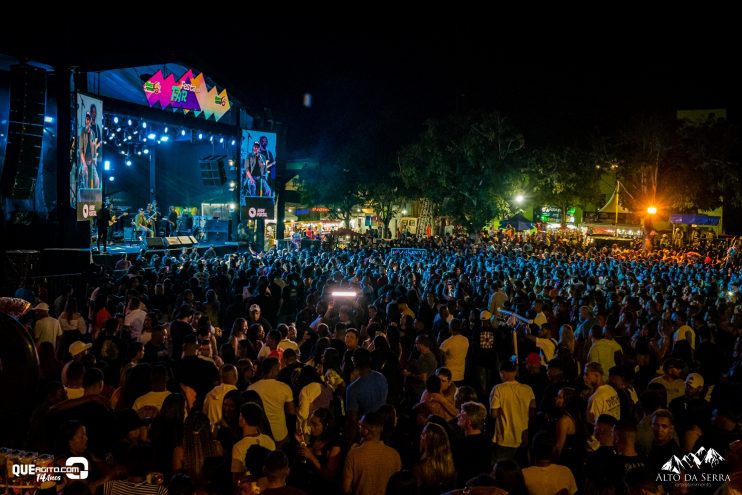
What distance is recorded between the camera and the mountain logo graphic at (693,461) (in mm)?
4350

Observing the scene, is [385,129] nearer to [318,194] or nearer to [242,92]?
[318,194]

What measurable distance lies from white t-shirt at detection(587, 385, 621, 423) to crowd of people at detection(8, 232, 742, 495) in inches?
0.5

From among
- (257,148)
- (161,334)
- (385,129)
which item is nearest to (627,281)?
(161,334)

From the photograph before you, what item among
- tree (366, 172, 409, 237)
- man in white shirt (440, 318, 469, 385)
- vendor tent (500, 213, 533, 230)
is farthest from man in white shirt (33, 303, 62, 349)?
tree (366, 172, 409, 237)

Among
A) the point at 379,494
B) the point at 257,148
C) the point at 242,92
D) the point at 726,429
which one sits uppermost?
the point at 242,92

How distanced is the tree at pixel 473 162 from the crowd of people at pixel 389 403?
862 inches

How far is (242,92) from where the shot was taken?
83.2 ft

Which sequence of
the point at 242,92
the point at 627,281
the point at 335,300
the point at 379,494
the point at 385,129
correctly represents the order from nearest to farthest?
the point at 379,494, the point at 335,300, the point at 627,281, the point at 242,92, the point at 385,129

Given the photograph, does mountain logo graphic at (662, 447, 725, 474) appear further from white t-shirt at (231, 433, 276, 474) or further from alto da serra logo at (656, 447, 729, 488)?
white t-shirt at (231, 433, 276, 474)

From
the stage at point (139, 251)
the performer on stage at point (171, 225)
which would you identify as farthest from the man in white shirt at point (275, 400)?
the performer on stage at point (171, 225)

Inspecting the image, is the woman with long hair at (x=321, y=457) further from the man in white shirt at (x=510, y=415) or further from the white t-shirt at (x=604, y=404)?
the white t-shirt at (x=604, y=404)

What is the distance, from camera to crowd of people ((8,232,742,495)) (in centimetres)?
405

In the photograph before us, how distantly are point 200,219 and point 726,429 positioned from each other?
28191 mm

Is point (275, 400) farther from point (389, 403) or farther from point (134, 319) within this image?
point (134, 319)
